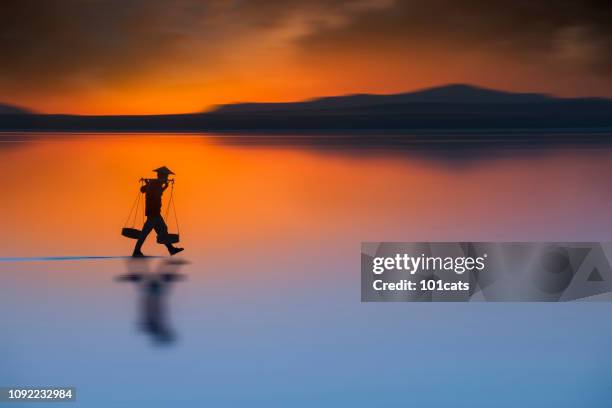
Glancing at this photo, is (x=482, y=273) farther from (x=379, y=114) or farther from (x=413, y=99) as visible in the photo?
(x=379, y=114)

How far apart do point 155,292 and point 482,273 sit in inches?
56.3

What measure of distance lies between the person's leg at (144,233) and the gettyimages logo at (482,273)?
1.02 metres

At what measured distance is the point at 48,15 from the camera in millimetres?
4121

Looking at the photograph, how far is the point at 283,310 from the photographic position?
2.95 metres

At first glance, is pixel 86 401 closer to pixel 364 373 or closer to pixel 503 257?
pixel 364 373

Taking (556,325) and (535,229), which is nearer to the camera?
(556,325)

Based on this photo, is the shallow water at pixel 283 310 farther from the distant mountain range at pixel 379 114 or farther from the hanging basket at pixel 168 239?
the distant mountain range at pixel 379 114

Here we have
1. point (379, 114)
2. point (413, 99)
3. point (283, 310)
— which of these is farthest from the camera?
point (379, 114)

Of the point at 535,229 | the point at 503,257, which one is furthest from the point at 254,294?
the point at 535,229

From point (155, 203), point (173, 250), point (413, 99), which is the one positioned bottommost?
point (173, 250)

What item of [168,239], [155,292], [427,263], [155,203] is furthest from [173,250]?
[427,263]

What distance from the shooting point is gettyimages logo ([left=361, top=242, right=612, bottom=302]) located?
3018 mm

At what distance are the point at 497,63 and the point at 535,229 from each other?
3.88 feet

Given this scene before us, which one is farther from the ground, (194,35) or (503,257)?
(194,35)
